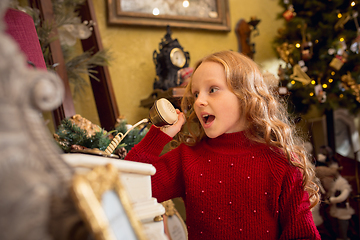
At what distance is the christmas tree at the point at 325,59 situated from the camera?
2.25m

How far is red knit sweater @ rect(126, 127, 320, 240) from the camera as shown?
2.72 ft

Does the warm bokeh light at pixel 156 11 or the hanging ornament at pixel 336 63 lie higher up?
the warm bokeh light at pixel 156 11

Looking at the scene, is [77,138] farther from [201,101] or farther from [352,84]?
[352,84]

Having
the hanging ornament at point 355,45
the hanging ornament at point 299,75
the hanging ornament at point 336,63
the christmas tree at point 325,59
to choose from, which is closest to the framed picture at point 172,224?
the christmas tree at point 325,59

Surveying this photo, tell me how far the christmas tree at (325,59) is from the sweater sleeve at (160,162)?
1.59 m

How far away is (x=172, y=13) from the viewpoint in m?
2.06

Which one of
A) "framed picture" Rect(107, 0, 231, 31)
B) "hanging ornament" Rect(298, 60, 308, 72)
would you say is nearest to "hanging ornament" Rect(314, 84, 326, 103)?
"hanging ornament" Rect(298, 60, 308, 72)

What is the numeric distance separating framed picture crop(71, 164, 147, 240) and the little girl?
53 centimetres

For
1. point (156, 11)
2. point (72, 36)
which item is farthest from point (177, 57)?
point (72, 36)

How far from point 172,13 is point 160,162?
1465 millimetres

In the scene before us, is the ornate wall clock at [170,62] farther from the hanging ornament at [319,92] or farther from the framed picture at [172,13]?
the hanging ornament at [319,92]

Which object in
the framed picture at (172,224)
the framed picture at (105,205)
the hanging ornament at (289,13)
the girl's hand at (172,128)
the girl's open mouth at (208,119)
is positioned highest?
the hanging ornament at (289,13)

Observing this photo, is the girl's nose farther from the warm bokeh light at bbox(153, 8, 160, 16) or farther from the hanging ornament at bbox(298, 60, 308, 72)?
the hanging ornament at bbox(298, 60, 308, 72)

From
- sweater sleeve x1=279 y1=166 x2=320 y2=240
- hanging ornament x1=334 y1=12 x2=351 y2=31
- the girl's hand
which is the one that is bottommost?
sweater sleeve x1=279 y1=166 x2=320 y2=240
